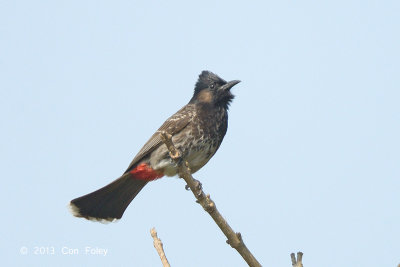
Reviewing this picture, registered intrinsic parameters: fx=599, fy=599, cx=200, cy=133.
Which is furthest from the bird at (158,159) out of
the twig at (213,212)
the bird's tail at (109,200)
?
the twig at (213,212)

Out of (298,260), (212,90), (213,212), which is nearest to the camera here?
(298,260)

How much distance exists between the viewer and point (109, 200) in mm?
6344

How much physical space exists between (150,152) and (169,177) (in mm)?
338

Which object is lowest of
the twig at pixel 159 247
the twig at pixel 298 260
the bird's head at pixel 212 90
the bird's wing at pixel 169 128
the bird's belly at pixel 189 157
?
the twig at pixel 298 260

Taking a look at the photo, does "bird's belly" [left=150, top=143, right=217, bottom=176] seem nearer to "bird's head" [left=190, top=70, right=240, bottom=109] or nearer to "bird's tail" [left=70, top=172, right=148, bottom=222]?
"bird's tail" [left=70, top=172, right=148, bottom=222]

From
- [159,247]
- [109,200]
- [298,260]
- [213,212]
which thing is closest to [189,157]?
[109,200]

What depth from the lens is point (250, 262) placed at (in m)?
3.57

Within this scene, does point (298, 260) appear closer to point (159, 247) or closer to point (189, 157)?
point (159, 247)

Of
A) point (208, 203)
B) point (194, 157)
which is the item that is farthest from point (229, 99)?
point (208, 203)

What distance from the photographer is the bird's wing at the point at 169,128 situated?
6.28 metres

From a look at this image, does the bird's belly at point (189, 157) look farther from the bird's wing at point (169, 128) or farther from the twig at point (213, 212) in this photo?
the twig at point (213, 212)

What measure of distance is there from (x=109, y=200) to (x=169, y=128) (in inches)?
39.1

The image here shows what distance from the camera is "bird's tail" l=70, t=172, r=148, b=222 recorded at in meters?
6.21

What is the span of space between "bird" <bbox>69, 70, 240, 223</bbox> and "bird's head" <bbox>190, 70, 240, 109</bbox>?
1.11ft
